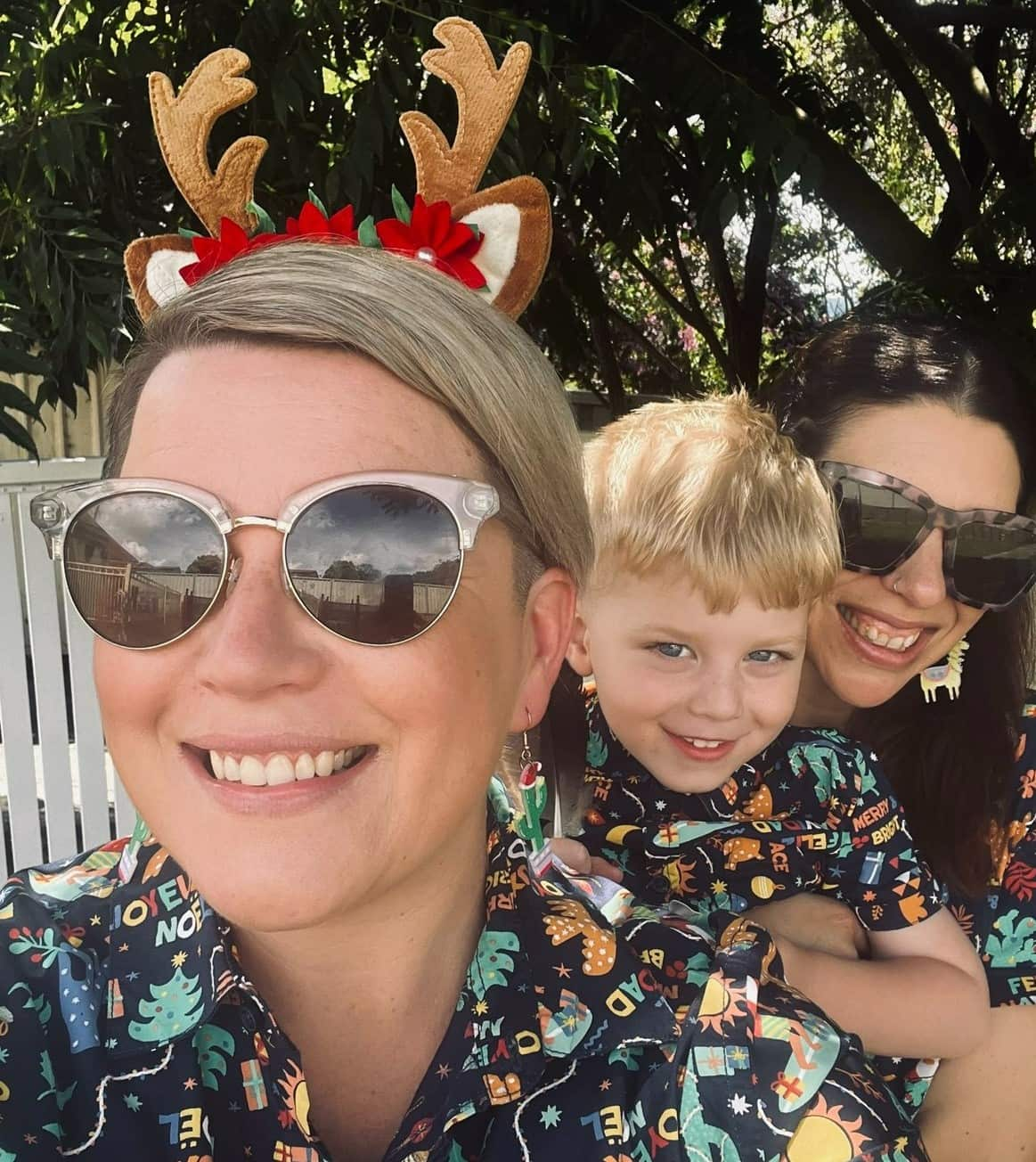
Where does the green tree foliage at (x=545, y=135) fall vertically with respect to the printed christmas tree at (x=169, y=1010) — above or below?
above

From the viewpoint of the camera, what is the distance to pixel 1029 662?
8.29 ft

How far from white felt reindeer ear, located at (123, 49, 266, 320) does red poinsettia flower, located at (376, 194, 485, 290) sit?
8.4 inches

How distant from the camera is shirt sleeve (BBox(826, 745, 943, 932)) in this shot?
203cm

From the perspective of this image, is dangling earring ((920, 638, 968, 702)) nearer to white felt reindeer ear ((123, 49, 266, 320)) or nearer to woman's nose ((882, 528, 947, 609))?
woman's nose ((882, 528, 947, 609))

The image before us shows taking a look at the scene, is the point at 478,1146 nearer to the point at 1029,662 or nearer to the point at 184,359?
the point at 184,359

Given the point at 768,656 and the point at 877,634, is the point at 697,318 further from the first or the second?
the point at 768,656

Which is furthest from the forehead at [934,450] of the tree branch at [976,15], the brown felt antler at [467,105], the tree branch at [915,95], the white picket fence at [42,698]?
the tree branch at [915,95]

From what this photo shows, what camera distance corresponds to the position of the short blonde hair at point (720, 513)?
193 centimetres

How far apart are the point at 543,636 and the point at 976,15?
555cm

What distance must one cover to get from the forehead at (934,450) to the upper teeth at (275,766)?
4.52 ft

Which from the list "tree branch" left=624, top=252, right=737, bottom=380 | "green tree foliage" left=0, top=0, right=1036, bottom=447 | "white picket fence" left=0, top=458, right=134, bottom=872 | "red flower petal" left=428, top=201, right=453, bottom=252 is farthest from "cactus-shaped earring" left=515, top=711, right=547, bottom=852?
"tree branch" left=624, top=252, right=737, bottom=380

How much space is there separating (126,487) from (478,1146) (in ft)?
2.80

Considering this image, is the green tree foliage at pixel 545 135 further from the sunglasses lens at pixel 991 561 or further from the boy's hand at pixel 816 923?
the boy's hand at pixel 816 923

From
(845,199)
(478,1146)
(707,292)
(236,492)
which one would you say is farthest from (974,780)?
(707,292)
